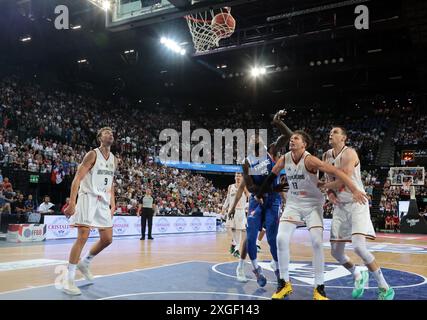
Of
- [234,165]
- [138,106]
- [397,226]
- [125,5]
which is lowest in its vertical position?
[397,226]

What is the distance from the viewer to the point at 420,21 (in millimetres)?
17500

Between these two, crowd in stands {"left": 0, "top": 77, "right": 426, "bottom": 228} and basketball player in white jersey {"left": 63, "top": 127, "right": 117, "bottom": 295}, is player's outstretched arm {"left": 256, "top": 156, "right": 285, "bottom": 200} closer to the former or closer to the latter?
basketball player in white jersey {"left": 63, "top": 127, "right": 117, "bottom": 295}

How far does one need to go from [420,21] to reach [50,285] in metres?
17.7

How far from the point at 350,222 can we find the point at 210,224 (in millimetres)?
17127

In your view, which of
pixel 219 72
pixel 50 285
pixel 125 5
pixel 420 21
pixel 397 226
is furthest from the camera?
pixel 219 72

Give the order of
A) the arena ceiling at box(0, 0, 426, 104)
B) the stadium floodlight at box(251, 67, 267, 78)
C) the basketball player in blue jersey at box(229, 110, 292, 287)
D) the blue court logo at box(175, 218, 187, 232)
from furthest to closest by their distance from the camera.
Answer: the stadium floodlight at box(251, 67, 267, 78), the blue court logo at box(175, 218, 187, 232), the arena ceiling at box(0, 0, 426, 104), the basketball player in blue jersey at box(229, 110, 292, 287)

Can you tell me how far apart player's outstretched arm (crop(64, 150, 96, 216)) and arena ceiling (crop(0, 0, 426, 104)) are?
10937 millimetres

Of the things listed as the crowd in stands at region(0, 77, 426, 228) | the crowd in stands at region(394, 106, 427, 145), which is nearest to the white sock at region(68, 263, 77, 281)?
the crowd in stands at region(0, 77, 426, 228)

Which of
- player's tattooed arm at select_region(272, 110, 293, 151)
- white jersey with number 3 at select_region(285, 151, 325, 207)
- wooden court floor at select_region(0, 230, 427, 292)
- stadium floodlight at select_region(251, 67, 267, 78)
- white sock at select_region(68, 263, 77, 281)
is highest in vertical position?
stadium floodlight at select_region(251, 67, 267, 78)

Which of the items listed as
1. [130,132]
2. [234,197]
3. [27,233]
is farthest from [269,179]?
[130,132]

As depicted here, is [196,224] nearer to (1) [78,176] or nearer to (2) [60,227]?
(2) [60,227]

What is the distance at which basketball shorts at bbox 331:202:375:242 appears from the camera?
5.13m

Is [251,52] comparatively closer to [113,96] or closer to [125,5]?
[113,96]
